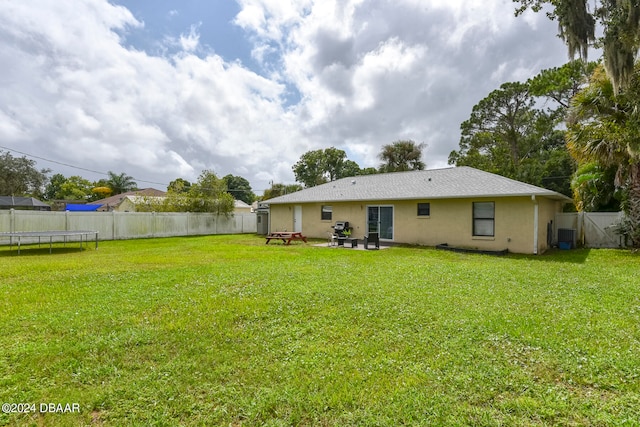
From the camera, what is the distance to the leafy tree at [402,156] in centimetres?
3697

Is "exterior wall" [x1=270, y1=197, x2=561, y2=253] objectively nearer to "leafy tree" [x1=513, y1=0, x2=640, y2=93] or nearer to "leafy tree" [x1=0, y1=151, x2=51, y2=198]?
"leafy tree" [x1=513, y1=0, x2=640, y2=93]

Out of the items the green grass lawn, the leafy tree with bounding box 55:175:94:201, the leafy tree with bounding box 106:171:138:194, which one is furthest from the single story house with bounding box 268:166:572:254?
the leafy tree with bounding box 55:175:94:201

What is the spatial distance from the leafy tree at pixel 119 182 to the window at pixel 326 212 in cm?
4709

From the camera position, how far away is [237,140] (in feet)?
87.6

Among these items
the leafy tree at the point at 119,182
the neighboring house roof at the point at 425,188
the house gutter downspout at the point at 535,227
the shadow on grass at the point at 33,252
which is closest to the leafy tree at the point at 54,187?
the leafy tree at the point at 119,182

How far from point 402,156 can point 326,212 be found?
2269 centimetres

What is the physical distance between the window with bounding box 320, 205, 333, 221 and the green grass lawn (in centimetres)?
1101

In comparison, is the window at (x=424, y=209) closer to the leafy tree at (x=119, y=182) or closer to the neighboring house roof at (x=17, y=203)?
the neighboring house roof at (x=17, y=203)

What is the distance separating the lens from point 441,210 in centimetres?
1379

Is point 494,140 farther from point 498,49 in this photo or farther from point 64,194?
point 64,194

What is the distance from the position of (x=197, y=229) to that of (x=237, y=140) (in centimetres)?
892

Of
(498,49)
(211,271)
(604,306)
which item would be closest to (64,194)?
(211,271)

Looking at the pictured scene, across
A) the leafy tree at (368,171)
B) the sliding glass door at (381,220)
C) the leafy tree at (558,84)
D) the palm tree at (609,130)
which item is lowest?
the sliding glass door at (381,220)

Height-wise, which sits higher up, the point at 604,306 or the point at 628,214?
the point at 628,214
